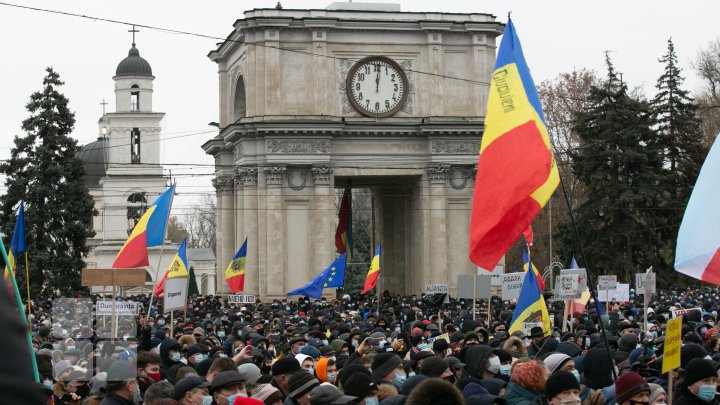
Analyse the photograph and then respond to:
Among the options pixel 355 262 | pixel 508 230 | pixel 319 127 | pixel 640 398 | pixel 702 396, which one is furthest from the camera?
pixel 355 262

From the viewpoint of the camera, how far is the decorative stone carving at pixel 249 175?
5794cm

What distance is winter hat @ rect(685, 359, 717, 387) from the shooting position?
29.0ft

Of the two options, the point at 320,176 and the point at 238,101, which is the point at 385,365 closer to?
the point at 320,176

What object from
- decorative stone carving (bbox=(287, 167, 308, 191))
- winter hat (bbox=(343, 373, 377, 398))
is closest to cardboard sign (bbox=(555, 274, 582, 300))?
winter hat (bbox=(343, 373, 377, 398))

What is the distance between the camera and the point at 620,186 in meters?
59.1

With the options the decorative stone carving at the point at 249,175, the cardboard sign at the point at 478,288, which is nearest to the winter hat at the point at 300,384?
the cardboard sign at the point at 478,288

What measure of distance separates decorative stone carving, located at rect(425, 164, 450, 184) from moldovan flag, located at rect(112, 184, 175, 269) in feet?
95.8

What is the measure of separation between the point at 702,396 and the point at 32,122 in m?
54.6

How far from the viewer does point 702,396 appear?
884cm

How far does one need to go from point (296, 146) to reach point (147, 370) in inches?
1834

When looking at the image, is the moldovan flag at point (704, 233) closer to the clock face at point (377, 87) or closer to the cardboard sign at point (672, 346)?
the cardboard sign at point (672, 346)

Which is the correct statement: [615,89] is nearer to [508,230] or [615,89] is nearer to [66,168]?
[66,168]

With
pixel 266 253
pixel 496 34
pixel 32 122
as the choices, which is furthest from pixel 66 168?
pixel 496 34

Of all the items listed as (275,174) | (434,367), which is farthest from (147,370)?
(275,174)
